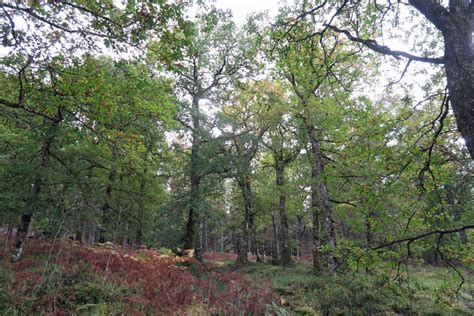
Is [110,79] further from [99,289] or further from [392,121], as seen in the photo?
[392,121]

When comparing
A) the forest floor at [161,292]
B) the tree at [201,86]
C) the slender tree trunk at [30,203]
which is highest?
the tree at [201,86]

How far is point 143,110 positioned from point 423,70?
7365 millimetres

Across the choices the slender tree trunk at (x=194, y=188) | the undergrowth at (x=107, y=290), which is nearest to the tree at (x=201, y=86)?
the slender tree trunk at (x=194, y=188)

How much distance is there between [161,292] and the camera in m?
6.69

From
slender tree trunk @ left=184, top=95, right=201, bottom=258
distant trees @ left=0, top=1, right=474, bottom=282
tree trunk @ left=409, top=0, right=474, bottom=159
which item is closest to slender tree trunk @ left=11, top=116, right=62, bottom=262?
distant trees @ left=0, top=1, right=474, bottom=282

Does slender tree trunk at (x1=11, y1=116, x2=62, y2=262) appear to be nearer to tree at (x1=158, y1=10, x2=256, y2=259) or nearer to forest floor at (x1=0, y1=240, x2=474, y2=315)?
forest floor at (x1=0, y1=240, x2=474, y2=315)

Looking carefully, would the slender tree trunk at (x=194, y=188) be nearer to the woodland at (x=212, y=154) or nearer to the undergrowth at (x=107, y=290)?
the woodland at (x=212, y=154)

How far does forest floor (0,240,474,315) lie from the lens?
4.86 m

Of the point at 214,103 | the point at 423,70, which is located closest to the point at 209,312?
the point at 423,70

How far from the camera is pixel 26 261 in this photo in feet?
26.5

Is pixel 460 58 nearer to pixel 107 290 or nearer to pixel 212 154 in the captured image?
pixel 107 290

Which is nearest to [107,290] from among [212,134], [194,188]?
[194,188]

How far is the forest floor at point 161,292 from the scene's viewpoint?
4863 millimetres

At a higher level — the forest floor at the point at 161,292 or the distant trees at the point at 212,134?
the distant trees at the point at 212,134
